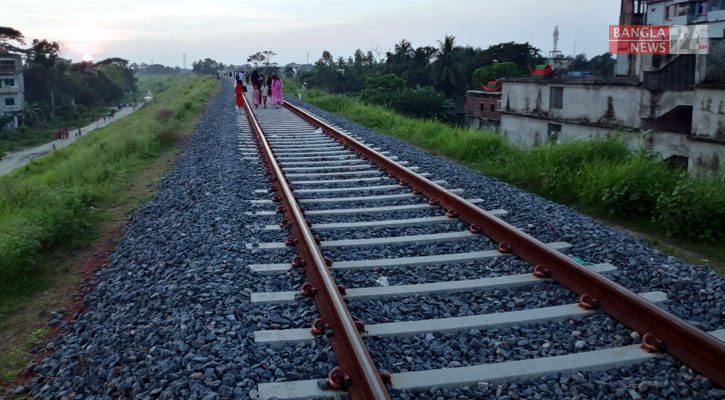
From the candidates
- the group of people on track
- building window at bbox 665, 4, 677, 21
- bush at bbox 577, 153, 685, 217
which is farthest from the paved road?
building window at bbox 665, 4, 677, 21

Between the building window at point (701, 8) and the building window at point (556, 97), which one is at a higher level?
the building window at point (701, 8)

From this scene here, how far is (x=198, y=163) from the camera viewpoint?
10.3 metres

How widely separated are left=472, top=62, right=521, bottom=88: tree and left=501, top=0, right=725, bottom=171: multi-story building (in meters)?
21.2

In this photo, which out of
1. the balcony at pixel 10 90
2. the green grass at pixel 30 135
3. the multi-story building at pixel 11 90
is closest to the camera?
the green grass at pixel 30 135

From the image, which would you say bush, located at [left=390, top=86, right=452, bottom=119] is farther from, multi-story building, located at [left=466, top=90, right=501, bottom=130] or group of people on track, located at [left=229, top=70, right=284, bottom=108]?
group of people on track, located at [left=229, top=70, right=284, bottom=108]

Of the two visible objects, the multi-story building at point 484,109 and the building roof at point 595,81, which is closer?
the building roof at point 595,81

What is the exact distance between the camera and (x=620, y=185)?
7.03m

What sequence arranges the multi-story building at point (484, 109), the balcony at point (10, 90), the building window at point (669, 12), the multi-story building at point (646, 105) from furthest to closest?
1. the building window at point (669, 12)
2. the balcony at point (10, 90)
3. the multi-story building at point (484, 109)
4. the multi-story building at point (646, 105)

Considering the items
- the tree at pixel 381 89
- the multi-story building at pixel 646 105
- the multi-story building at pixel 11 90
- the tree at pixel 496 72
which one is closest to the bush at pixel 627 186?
A: the multi-story building at pixel 646 105

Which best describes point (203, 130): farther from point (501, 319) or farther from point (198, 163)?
point (501, 319)

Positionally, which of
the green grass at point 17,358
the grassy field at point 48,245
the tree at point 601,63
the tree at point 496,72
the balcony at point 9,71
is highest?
the tree at point 601,63

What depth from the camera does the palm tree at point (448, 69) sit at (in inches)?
2953

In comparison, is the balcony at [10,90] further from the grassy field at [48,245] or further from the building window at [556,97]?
the grassy field at [48,245]

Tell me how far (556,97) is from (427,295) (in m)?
37.7
